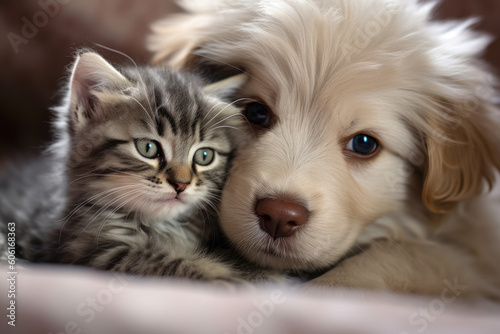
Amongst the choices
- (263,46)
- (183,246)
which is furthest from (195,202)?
(263,46)

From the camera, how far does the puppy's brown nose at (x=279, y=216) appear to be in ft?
4.91

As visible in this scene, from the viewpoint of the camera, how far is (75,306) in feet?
3.33

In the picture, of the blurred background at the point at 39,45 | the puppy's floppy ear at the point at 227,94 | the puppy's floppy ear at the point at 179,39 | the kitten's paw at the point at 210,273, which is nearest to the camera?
the kitten's paw at the point at 210,273

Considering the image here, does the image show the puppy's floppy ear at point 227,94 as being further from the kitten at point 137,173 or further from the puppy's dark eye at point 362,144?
the puppy's dark eye at point 362,144

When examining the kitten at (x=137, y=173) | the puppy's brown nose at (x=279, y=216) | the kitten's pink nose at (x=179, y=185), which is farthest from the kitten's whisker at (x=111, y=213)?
the puppy's brown nose at (x=279, y=216)

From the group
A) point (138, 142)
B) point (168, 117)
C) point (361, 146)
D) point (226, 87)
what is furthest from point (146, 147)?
point (361, 146)

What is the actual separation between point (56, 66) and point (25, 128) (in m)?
0.39

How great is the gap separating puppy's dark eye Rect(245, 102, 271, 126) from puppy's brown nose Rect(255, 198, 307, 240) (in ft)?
1.35

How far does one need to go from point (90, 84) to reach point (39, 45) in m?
1.26

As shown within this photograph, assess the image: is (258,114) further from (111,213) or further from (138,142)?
(111,213)

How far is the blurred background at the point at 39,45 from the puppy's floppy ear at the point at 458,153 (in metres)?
0.99

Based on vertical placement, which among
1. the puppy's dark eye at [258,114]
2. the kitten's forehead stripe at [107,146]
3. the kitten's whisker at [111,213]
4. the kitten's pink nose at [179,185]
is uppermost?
the puppy's dark eye at [258,114]

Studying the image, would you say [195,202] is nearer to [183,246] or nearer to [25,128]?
[183,246]

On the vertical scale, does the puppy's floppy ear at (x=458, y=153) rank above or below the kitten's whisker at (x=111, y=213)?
above
